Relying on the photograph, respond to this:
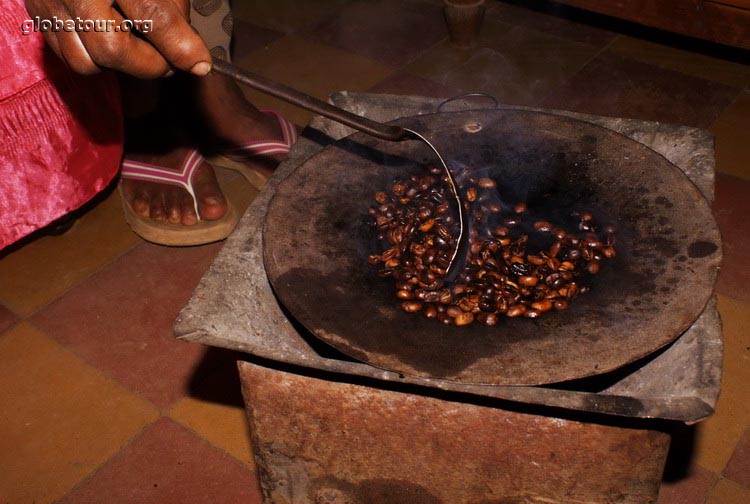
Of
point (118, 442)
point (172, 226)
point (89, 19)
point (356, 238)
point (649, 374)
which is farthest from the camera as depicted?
point (172, 226)

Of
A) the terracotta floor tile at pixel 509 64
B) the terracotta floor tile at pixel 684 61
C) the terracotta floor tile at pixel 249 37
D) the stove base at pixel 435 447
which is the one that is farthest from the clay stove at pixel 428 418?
the terracotta floor tile at pixel 249 37

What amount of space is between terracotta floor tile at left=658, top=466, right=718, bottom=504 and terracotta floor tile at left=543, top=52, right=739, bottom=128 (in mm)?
1663

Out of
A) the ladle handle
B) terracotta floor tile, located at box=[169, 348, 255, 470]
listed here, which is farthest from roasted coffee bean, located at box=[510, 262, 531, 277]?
terracotta floor tile, located at box=[169, 348, 255, 470]

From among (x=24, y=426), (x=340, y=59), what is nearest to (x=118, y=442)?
(x=24, y=426)

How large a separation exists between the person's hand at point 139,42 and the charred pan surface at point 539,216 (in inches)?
15.8

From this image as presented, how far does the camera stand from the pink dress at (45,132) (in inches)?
82.6

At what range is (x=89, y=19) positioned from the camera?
1.33 meters

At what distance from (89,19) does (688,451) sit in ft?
5.72

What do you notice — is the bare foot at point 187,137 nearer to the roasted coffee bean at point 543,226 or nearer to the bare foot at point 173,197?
the bare foot at point 173,197

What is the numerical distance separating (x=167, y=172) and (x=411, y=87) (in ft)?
4.23

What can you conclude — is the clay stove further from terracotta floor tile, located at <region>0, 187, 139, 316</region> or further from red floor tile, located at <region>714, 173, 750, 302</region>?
terracotta floor tile, located at <region>0, 187, 139, 316</region>

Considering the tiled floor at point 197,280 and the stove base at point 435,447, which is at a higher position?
the stove base at point 435,447

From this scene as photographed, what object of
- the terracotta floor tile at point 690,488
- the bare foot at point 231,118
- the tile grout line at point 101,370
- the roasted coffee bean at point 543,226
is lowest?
the tile grout line at point 101,370

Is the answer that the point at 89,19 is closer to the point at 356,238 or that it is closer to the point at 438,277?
the point at 356,238
